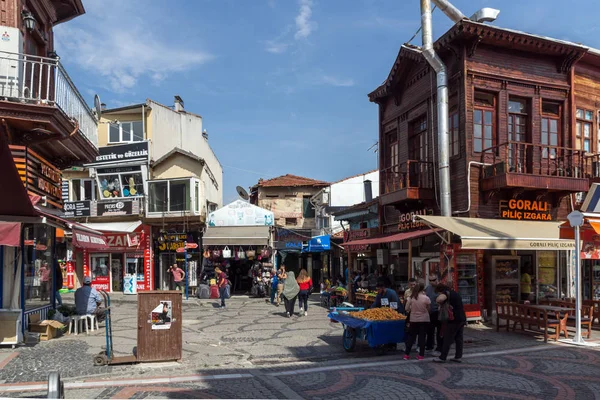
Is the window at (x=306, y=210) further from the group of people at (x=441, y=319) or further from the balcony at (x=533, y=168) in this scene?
the group of people at (x=441, y=319)

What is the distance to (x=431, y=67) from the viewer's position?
1597 cm

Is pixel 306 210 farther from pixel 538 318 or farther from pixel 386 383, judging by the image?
pixel 386 383

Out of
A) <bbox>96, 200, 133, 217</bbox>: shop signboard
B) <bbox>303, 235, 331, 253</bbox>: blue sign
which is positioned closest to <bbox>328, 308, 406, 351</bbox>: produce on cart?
<bbox>303, 235, 331, 253</bbox>: blue sign

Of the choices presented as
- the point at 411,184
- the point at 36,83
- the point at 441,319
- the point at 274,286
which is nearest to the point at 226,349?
the point at 441,319

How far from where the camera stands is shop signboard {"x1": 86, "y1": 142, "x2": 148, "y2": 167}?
90.5ft

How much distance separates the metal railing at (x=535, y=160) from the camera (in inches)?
579

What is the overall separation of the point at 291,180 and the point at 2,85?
2811 centimetres

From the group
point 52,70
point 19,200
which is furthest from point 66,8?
point 19,200

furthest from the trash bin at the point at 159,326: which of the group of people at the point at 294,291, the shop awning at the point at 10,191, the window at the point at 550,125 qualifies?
the window at the point at 550,125

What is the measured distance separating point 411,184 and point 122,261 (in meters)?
17.2

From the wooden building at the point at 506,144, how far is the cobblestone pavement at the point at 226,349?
322 centimetres

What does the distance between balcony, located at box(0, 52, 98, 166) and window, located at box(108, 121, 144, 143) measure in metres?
16.1

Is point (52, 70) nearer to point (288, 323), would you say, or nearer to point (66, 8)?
point (66, 8)

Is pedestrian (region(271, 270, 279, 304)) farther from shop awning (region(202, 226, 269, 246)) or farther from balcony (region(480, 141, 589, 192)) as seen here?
balcony (region(480, 141, 589, 192))
